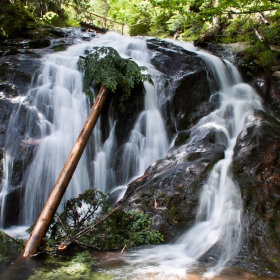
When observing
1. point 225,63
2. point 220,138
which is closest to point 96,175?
point 220,138

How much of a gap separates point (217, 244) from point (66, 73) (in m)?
7.23

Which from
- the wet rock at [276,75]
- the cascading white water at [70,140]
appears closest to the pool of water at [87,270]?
the cascading white water at [70,140]

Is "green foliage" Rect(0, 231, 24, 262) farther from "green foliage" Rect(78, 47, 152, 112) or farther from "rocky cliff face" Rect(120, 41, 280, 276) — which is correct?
"green foliage" Rect(78, 47, 152, 112)

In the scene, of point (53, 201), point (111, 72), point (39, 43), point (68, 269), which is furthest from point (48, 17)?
point (68, 269)

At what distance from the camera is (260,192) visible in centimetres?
497

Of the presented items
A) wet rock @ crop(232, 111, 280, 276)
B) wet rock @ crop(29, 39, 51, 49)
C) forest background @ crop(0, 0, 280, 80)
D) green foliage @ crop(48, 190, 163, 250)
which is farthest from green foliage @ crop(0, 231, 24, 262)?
wet rock @ crop(29, 39, 51, 49)

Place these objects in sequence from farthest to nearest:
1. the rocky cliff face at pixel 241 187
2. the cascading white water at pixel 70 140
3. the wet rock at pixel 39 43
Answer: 1. the wet rock at pixel 39 43
2. the cascading white water at pixel 70 140
3. the rocky cliff face at pixel 241 187

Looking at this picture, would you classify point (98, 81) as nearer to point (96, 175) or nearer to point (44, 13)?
point (96, 175)

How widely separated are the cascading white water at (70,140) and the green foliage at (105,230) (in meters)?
2.13

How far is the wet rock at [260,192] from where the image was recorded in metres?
3.99

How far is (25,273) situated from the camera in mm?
3412

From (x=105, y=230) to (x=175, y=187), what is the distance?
1.73 metres

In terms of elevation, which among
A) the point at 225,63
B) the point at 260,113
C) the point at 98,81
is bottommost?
the point at 260,113

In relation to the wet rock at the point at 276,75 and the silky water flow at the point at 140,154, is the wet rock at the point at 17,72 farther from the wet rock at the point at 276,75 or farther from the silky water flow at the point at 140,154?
the wet rock at the point at 276,75
